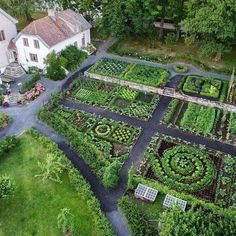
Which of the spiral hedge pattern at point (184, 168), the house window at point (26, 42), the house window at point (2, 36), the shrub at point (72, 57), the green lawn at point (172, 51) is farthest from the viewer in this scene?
the green lawn at point (172, 51)

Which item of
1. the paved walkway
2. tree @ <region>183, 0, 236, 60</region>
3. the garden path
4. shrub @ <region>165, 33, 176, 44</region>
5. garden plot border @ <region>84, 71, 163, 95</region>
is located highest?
tree @ <region>183, 0, 236, 60</region>

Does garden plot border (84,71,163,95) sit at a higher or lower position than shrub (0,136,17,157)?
higher

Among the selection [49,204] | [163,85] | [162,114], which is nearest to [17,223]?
[49,204]

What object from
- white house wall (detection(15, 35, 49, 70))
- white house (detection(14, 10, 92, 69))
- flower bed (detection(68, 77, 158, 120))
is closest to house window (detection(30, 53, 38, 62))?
white house (detection(14, 10, 92, 69))

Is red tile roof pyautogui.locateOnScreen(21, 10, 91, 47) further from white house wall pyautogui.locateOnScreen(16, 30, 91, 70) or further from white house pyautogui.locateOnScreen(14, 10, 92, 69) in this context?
white house wall pyautogui.locateOnScreen(16, 30, 91, 70)

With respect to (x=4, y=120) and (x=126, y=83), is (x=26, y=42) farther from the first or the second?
(x=126, y=83)

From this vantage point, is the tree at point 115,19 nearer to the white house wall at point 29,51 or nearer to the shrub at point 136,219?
the white house wall at point 29,51

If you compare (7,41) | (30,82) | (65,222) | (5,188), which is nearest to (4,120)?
(30,82)

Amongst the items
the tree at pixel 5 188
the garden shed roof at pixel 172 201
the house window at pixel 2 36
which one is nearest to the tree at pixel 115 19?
the house window at pixel 2 36
